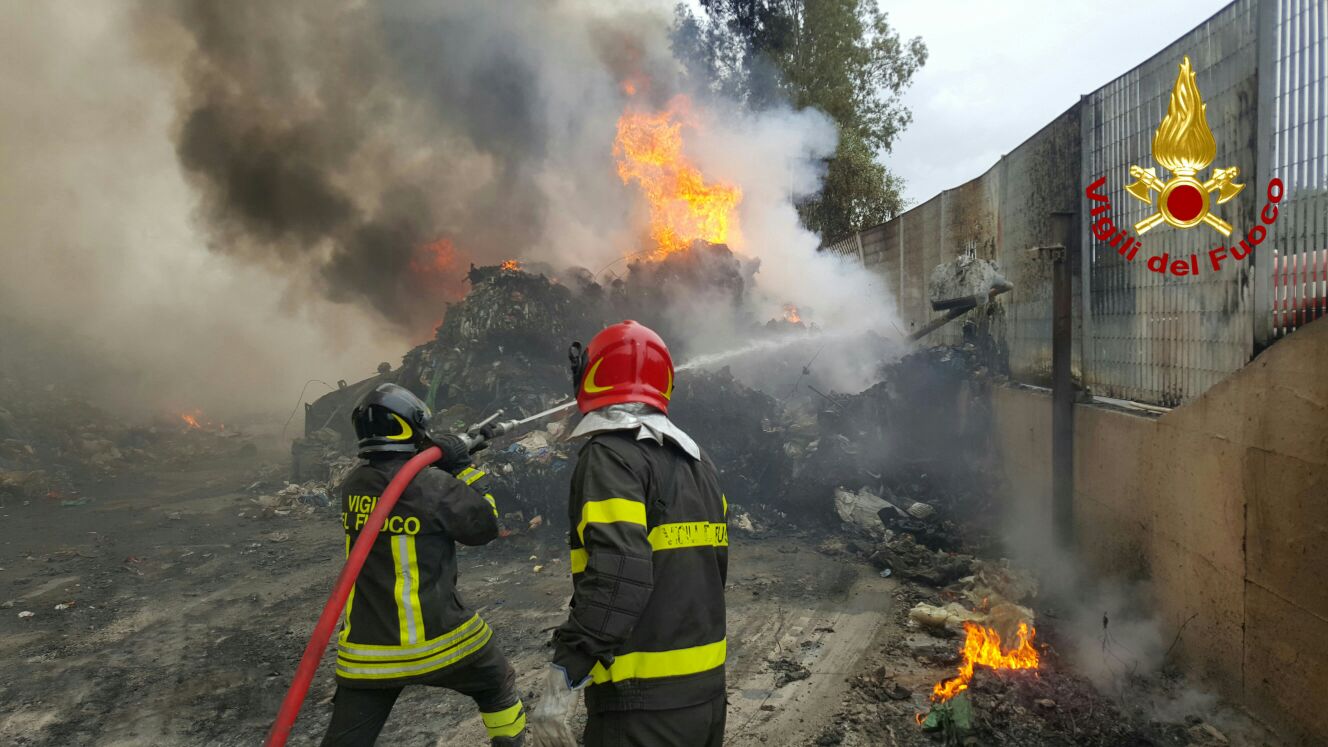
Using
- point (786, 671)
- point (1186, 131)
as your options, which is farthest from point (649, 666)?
point (1186, 131)

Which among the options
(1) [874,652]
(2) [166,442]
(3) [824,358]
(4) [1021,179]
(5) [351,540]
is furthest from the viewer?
(2) [166,442]

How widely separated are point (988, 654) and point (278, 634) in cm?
503

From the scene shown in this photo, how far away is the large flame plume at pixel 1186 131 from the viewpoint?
4039 millimetres

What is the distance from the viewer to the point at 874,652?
15.2 ft

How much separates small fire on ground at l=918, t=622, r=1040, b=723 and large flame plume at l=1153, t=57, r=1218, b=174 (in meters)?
2.90

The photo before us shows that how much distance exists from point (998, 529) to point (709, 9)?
21154mm

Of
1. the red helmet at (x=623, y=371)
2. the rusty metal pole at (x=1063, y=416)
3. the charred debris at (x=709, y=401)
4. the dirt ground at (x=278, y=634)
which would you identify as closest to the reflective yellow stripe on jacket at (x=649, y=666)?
the red helmet at (x=623, y=371)

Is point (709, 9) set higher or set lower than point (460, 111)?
higher

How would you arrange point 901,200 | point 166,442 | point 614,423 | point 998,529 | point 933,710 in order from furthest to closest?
point 901,200, point 166,442, point 998,529, point 933,710, point 614,423

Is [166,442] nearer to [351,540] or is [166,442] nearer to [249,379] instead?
[249,379]

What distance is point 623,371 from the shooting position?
7.61 ft

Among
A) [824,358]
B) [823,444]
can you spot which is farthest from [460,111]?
[823,444]

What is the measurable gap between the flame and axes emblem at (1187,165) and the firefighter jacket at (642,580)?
354 centimetres

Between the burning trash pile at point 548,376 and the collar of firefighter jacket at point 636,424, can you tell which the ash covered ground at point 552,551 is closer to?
the burning trash pile at point 548,376
